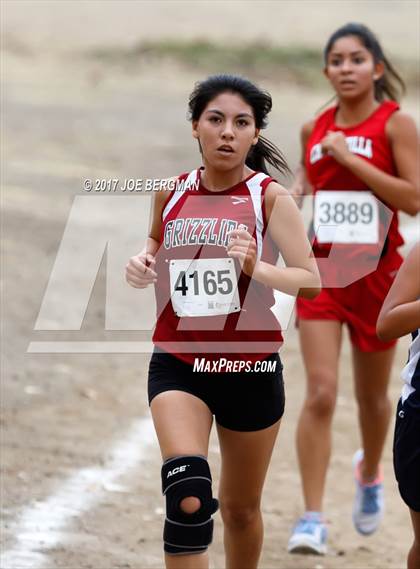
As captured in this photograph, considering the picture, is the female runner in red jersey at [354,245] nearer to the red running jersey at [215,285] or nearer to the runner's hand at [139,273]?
the red running jersey at [215,285]

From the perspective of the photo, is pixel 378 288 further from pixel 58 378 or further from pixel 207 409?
pixel 58 378

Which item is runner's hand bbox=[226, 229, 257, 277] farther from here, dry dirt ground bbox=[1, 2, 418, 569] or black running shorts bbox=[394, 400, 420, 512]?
dry dirt ground bbox=[1, 2, 418, 569]

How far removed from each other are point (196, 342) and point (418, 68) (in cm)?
2902

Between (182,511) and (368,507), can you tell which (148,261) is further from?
(368,507)

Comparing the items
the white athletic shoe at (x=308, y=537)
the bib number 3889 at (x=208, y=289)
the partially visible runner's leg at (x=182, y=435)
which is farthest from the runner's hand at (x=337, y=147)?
the partially visible runner's leg at (x=182, y=435)

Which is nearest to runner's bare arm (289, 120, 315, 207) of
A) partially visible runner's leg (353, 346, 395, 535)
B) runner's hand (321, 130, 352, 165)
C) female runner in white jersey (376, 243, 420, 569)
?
runner's hand (321, 130, 352, 165)

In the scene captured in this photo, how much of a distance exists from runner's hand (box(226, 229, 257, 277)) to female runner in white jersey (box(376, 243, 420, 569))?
470 mm

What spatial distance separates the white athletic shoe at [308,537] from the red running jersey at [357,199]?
1.23 meters

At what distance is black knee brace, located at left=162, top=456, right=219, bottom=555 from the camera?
4.43 meters

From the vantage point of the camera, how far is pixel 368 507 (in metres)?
6.82

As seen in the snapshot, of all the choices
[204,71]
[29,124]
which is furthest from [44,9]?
[29,124]

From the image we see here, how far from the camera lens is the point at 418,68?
32.8 meters

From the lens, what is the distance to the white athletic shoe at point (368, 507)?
6.77 metres

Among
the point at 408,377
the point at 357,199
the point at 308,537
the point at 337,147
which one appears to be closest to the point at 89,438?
the point at 308,537
